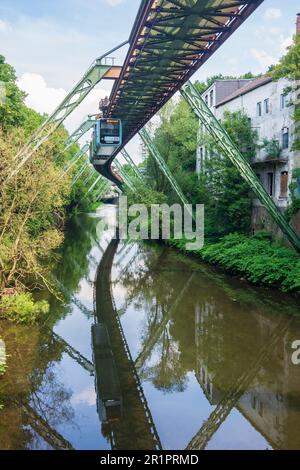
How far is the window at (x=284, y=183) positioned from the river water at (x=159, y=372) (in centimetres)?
722

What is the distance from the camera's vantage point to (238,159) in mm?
20328

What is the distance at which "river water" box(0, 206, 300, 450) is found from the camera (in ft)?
27.5

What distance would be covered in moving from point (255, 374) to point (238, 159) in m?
11.7

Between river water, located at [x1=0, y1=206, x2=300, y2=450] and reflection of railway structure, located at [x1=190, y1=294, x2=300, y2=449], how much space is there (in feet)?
0.10

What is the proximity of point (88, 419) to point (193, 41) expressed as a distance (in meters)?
10.7

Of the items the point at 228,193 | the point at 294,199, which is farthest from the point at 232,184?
the point at 294,199

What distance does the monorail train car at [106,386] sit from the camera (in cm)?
892

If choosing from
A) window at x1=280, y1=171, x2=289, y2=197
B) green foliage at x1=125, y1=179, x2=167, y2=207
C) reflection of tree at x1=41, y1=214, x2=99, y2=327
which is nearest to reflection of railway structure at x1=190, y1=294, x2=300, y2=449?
reflection of tree at x1=41, y1=214, x2=99, y2=327

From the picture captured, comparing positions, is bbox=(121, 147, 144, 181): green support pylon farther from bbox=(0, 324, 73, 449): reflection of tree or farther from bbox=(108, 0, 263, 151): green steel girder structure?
bbox=(0, 324, 73, 449): reflection of tree

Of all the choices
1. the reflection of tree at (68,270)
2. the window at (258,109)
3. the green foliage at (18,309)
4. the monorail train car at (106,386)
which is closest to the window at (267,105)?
the window at (258,109)

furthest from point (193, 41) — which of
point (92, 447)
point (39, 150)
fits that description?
point (92, 447)

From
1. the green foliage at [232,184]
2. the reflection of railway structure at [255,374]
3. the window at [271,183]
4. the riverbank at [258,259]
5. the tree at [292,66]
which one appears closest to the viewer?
the reflection of railway structure at [255,374]

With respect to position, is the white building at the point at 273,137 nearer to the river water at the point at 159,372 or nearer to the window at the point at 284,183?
the window at the point at 284,183

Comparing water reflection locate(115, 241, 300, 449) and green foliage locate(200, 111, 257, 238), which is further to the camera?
green foliage locate(200, 111, 257, 238)
